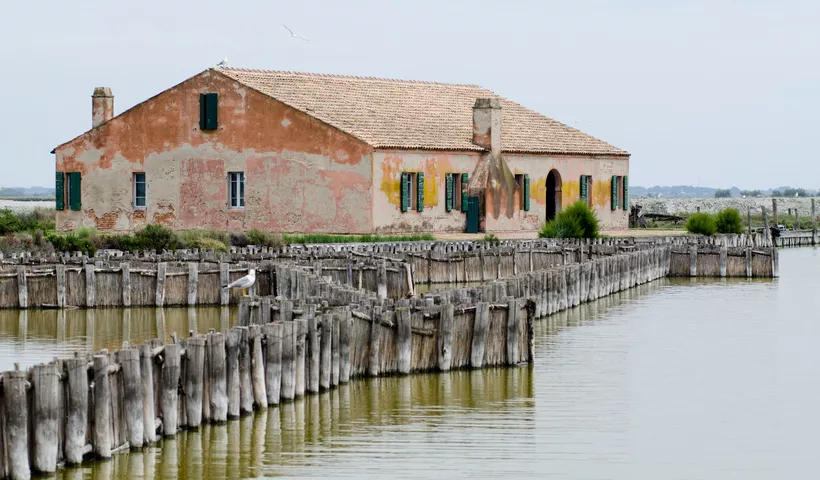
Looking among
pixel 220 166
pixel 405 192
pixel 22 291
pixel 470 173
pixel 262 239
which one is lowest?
pixel 22 291

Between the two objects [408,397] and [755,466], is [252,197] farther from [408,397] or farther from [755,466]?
[755,466]

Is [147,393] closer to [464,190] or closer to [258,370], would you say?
[258,370]

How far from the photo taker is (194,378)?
1511 centimetres

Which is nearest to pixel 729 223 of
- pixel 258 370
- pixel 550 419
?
pixel 550 419

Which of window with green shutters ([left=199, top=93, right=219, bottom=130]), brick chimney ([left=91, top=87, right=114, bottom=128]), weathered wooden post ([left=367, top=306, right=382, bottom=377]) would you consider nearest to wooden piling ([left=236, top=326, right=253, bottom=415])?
weathered wooden post ([left=367, top=306, right=382, bottom=377])

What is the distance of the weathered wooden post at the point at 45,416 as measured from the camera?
12930mm

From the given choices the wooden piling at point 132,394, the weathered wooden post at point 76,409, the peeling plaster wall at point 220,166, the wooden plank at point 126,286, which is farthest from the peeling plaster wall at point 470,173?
the weathered wooden post at point 76,409

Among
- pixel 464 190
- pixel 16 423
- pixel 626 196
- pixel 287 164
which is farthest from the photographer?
pixel 626 196

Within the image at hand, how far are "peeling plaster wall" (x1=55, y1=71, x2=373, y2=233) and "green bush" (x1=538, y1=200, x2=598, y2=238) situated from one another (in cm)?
565

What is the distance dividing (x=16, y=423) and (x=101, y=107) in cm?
3814

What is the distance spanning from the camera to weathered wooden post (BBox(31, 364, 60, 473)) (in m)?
12.9

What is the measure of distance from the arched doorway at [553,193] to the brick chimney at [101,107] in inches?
622

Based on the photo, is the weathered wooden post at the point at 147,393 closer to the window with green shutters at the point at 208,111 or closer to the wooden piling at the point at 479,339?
the wooden piling at the point at 479,339

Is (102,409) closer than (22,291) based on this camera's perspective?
Yes
